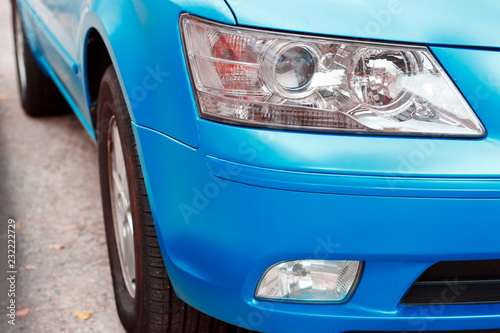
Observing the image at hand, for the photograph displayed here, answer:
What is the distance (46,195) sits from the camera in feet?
10.6

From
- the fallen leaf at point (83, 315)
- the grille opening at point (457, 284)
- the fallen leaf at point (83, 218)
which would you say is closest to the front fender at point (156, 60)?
the grille opening at point (457, 284)

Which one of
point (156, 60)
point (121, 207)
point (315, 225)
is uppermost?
point (156, 60)

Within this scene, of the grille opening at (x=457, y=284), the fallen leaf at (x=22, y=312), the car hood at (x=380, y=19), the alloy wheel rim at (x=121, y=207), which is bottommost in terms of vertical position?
the fallen leaf at (x=22, y=312)

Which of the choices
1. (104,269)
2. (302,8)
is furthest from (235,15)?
(104,269)

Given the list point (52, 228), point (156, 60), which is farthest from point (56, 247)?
point (156, 60)

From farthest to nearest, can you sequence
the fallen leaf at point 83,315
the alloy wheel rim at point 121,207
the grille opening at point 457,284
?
the fallen leaf at point 83,315 < the alloy wheel rim at point 121,207 < the grille opening at point 457,284

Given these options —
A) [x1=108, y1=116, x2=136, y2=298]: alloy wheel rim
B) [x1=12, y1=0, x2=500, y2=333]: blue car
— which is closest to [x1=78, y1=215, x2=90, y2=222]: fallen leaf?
[x1=108, y1=116, x2=136, y2=298]: alloy wheel rim

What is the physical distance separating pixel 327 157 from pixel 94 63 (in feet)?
4.25

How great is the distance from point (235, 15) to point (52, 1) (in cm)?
167

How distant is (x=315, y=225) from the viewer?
1367mm

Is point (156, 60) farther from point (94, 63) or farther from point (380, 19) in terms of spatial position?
point (94, 63)

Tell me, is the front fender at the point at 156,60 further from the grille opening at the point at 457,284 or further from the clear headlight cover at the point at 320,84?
the grille opening at the point at 457,284

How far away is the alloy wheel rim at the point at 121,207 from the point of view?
6.81 ft

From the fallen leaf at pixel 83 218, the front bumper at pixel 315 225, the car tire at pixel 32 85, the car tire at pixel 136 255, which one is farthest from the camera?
the car tire at pixel 32 85
